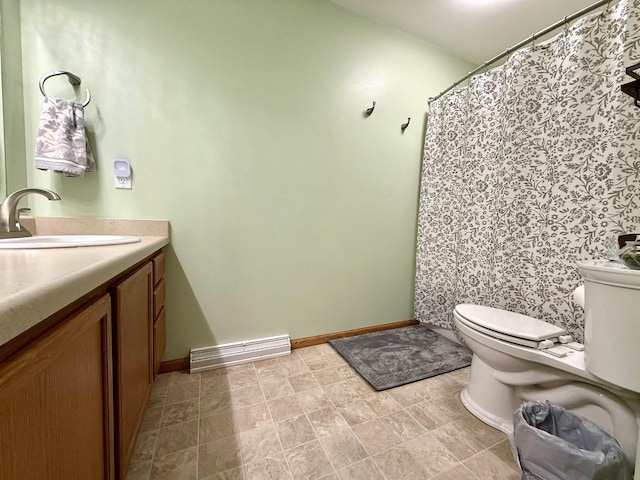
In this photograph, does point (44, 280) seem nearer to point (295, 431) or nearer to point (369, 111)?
point (295, 431)

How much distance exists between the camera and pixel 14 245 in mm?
692

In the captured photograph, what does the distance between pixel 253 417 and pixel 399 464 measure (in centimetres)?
66

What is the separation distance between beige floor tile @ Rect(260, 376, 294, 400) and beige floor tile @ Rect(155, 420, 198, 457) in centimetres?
35

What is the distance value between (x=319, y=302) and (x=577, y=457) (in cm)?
135

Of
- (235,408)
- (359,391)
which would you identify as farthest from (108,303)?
(359,391)

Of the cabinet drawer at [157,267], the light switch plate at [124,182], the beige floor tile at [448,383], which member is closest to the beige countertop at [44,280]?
the cabinet drawer at [157,267]

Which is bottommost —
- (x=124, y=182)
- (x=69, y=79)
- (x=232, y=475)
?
(x=232, y=475)

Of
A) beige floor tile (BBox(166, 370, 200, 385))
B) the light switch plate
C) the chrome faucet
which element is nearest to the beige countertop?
the chrome faucet

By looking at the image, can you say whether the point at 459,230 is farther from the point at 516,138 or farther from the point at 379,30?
the point at 379,30

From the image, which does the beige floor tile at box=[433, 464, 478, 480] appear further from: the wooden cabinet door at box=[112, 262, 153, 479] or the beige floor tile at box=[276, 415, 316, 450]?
the wooden cabinet door at box=[112, 262, 153, 479]

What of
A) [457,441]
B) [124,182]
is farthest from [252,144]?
[457,441]

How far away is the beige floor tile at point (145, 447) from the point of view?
96 cm

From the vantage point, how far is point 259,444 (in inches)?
40.7

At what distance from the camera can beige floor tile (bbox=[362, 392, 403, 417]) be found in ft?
4.04
